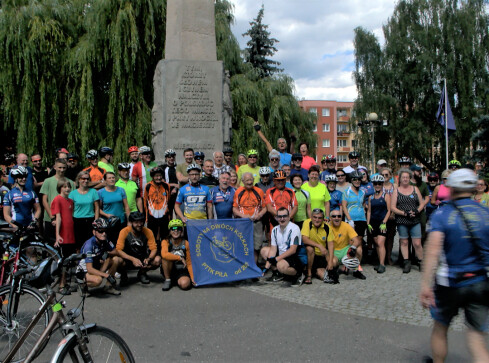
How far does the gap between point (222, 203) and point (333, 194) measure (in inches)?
85.3

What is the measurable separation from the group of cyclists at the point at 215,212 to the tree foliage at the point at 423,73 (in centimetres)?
2183

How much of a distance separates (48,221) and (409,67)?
27.7m

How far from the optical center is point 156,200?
7.87 meters

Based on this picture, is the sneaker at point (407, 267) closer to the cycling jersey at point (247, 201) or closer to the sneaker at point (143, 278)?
the cycling jersey at point (247, 201)

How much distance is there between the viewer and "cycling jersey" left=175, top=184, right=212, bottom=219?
303 inches

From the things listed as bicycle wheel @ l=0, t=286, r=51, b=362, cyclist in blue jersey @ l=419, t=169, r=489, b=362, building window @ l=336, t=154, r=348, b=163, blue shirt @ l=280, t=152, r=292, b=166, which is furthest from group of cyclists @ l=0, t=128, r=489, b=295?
building window @ l=336, t=154, r=348, b=163

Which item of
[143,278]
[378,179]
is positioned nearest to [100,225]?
[143,278]

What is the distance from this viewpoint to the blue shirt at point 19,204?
23.6ft

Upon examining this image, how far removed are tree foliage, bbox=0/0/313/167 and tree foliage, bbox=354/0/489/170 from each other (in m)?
19.4

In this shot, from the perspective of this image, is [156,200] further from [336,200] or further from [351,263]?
[351,263]

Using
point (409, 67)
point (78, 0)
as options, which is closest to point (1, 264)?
point (78, 0)

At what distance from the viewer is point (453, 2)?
97.1 feet

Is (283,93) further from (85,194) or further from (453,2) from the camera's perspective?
(453,2)

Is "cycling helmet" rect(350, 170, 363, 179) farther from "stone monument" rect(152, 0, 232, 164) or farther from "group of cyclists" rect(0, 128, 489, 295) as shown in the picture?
"stone monument" rect(152, 0, 232, 164)
